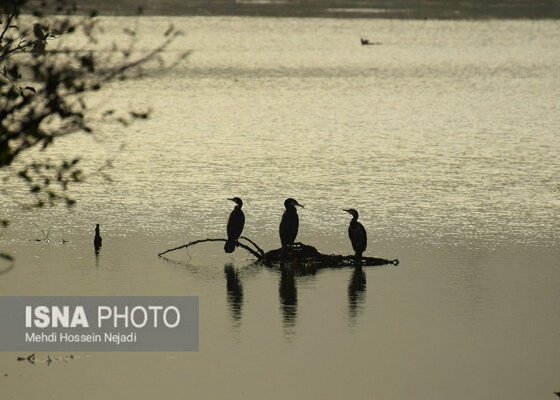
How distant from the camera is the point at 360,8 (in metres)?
183

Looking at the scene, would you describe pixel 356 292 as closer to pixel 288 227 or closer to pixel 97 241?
pixel 288 227

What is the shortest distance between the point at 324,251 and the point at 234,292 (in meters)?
2.60

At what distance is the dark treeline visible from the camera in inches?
6604

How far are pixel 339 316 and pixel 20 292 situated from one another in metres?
3.22

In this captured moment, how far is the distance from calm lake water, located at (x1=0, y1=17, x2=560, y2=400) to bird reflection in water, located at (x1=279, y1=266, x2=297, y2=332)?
33 mm

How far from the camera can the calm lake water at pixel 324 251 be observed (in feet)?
44.2

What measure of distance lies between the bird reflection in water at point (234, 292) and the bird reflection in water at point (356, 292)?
1060mm

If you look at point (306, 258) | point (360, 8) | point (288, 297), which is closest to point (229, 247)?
point (306, 258)

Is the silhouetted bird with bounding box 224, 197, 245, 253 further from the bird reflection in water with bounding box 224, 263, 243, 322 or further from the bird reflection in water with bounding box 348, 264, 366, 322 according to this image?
the bird reflection in water with bounding box 348, 264, 366, 322

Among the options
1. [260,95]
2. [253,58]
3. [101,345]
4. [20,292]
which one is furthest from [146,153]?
[253,58]

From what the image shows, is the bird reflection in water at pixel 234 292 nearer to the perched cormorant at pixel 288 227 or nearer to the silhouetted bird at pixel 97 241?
the perched cormorant at pixel 288 227

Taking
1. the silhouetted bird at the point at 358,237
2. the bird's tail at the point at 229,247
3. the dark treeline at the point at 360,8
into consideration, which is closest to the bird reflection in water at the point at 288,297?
the bird's tail at the point at 229,247

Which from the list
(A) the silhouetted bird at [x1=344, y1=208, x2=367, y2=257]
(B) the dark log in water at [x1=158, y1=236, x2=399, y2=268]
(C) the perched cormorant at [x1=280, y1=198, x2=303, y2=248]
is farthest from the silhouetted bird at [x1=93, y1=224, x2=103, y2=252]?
(A) the silhouetted bird at [x1=344, y1=208, x2=367, y2=257]

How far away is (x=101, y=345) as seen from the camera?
46.5 feet
